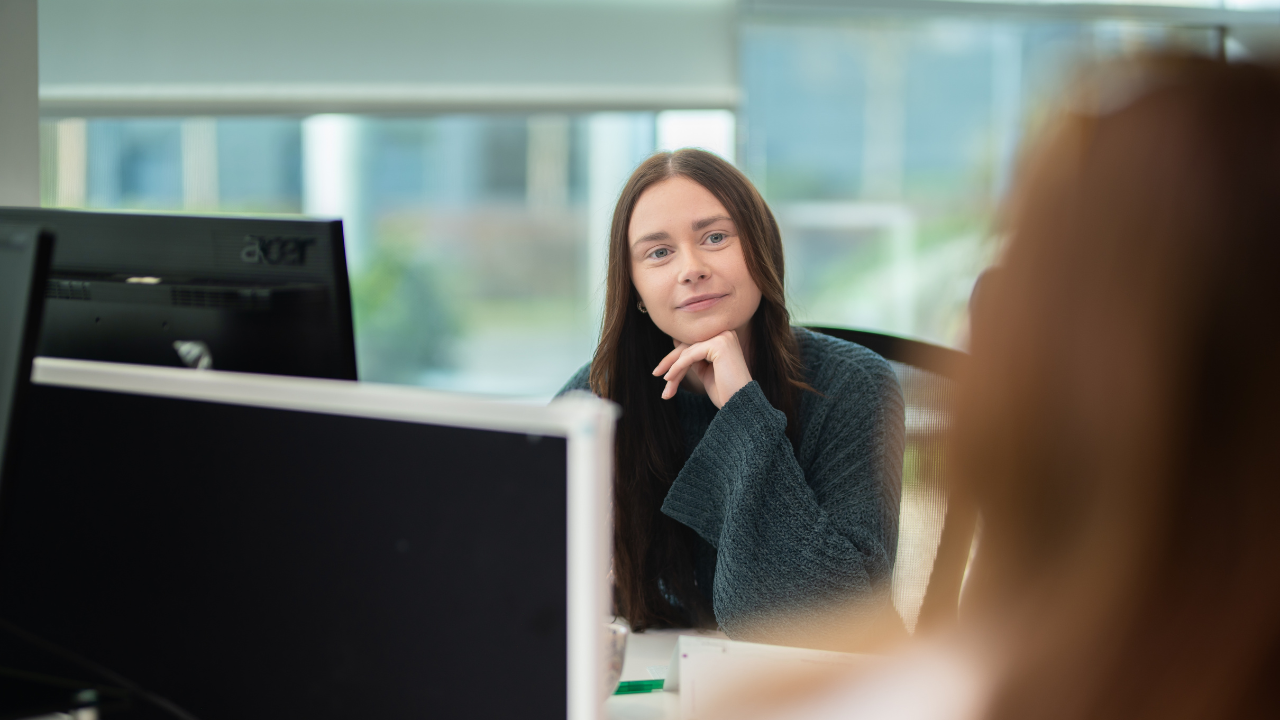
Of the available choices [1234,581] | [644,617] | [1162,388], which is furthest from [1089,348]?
[644,617]

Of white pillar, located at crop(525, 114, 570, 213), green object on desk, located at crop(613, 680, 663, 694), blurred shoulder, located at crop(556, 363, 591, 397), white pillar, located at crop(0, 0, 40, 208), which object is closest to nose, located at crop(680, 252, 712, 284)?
blurred shoulder, located at crop(556, 363, 591, 397)

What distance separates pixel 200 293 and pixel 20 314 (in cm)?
23

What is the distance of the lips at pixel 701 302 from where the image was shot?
1423 mm

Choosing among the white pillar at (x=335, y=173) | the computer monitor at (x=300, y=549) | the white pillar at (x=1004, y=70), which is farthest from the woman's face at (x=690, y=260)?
the white pillar at (x=1004, y=70)

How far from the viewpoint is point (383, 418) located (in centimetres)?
64

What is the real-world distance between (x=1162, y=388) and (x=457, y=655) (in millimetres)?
469

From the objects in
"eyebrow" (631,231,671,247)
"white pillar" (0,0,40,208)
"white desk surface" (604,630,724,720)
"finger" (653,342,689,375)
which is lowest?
"white desk surface" (604,630,724,720)

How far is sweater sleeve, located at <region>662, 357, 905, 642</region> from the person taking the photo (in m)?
1.20

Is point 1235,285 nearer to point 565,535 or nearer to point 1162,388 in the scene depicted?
point 1162,388

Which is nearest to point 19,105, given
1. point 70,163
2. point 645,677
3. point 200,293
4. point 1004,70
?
point 200,293

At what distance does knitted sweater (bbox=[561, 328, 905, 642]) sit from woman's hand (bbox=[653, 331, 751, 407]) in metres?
0.04

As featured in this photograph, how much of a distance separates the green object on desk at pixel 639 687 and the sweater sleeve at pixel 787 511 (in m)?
0.25

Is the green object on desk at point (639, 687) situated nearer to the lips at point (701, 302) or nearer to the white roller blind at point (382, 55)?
the lips at point (701, 302)

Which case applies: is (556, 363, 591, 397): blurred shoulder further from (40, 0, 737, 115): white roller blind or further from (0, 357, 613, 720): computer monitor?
(40, 0, 737, 115): white roller blind
